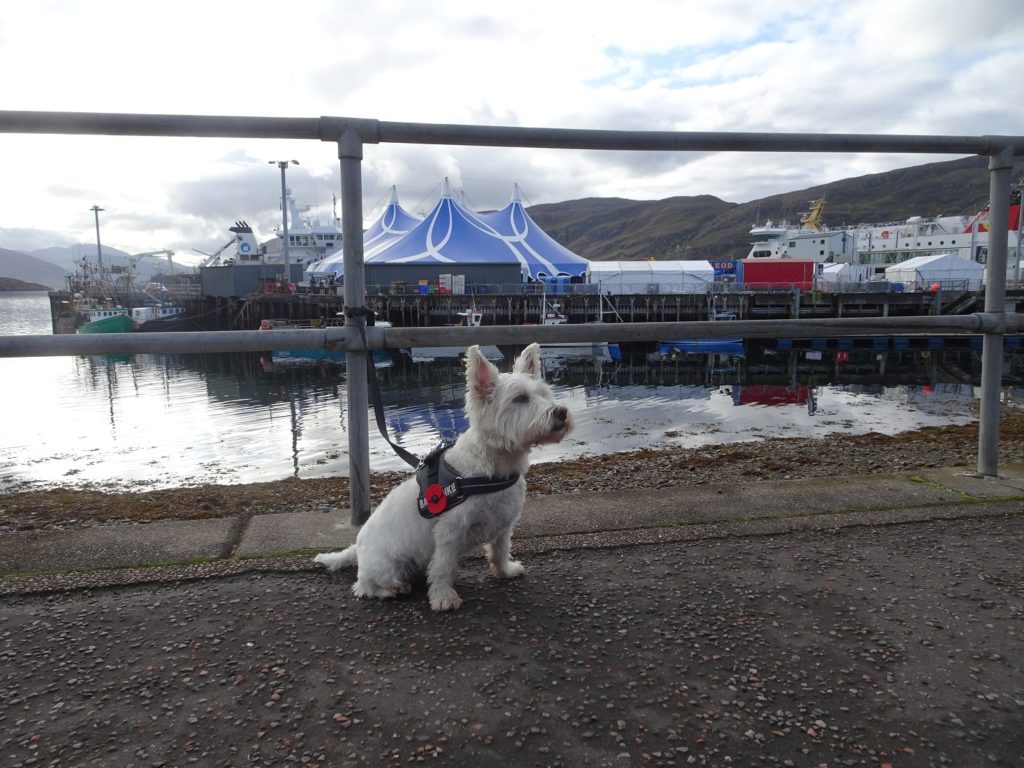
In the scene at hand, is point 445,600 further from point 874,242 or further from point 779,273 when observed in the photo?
point 874,242

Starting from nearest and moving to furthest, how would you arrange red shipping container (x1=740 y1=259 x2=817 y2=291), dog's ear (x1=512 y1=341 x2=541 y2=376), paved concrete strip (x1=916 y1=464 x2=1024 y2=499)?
dog's ear (x1=512 y1=341 x2=541 y2=376)
paved concrete strip (x1=916 y1=464 x2=1024 y2=499)
red shipping container (x1=740 y1=259 x2=817 y2=291)

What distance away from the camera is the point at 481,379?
288cm

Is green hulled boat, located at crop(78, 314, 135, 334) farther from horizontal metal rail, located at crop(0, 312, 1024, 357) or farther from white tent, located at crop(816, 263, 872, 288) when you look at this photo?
white tent, located at crop(816, 263, 872, 288)

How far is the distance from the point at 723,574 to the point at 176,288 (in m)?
95.2

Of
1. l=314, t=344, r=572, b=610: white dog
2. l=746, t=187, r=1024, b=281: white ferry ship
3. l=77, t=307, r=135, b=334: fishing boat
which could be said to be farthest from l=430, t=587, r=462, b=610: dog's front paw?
l=746, t=187, r=1024, b=281: white ferry ship

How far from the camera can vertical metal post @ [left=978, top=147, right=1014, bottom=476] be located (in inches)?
150

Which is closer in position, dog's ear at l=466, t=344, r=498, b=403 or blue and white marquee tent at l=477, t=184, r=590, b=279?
dog's ear at l=466, t=344, r=498, b=403

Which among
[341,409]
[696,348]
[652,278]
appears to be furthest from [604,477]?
[652,278]

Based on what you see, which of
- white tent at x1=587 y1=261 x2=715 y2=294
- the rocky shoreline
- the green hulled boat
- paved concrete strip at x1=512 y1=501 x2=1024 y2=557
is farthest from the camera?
white tent at x1=587 y1=261 x2=715 y2=294

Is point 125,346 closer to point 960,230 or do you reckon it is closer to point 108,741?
point 108,741

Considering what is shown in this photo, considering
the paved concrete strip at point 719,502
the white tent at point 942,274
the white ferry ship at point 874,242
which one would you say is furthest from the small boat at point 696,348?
the white ferry ship at point 874,242

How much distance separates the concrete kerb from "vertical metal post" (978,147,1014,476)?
19.2 inches

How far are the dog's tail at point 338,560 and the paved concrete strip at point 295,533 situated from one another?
0.21 meters

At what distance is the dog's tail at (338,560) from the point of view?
2859 millimetres
